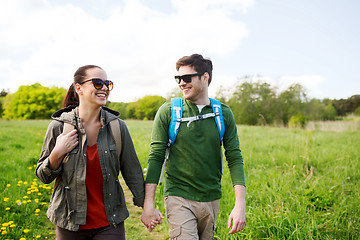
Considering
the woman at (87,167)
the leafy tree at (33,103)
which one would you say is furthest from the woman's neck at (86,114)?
the leafy tree at (33,103)

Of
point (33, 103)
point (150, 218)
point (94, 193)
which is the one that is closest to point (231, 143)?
point (150, 218)

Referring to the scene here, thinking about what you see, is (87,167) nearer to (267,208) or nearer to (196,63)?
(196,63)

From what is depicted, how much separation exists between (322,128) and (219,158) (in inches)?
770

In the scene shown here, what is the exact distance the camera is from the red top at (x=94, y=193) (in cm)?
209

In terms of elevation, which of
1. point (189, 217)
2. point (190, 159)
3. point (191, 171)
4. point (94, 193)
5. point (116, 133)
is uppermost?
point (116, 133)

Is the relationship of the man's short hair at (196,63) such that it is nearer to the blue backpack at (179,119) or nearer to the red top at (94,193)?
the blue backpack at (179,119)

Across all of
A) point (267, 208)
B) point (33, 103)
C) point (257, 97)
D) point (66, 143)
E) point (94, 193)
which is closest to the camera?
point (66, 143)

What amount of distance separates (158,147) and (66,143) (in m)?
0.76

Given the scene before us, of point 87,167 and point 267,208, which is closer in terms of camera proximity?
point 87,167

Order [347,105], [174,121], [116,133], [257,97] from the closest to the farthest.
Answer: [116,133] < [174,121] < [347,105] < [257,97]

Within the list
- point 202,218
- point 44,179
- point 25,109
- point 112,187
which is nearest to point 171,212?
point 202,218

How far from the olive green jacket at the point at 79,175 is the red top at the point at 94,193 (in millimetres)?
42

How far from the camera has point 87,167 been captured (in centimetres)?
211

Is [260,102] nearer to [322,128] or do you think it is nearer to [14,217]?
[322,128]
